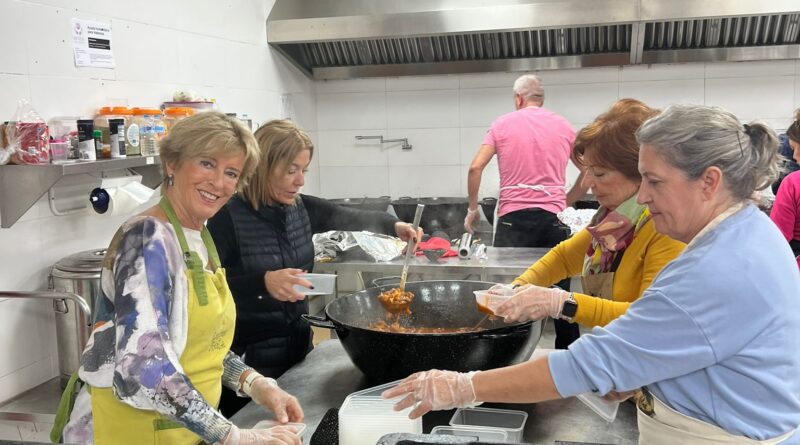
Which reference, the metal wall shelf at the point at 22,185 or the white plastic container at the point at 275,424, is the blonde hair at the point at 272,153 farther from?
the white plastic container at the point at 275,424

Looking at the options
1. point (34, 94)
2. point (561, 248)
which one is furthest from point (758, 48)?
point (34, 94)

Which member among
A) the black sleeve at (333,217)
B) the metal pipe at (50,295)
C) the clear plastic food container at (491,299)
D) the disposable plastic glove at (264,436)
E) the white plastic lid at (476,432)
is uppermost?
the black sleeve at (333,217)

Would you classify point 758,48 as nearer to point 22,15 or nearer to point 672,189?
point 672,189

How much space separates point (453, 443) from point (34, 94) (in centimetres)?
255

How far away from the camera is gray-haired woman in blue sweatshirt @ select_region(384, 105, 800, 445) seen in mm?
1273

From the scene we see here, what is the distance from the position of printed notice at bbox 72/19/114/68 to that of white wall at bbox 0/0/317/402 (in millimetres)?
34

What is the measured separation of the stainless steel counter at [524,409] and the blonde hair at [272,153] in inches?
24.5

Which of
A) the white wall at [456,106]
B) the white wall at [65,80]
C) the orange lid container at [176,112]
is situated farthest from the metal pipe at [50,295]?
the white wall at [456,106]

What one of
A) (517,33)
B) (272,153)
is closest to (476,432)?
(272,153)

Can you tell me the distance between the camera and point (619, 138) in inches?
74.5

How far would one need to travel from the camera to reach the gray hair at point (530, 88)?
4.63m

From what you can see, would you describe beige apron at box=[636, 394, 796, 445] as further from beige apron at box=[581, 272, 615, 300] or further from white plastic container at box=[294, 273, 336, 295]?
white plastic container at box=[294, 273, 336, 295]

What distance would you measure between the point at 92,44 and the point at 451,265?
2153 millimetres

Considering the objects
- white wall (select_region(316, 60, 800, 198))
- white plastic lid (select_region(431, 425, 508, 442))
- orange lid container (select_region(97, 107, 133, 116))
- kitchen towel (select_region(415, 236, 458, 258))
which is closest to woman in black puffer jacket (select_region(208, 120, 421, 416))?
white plastic lid (select_region(431, 425, 508, 442))
